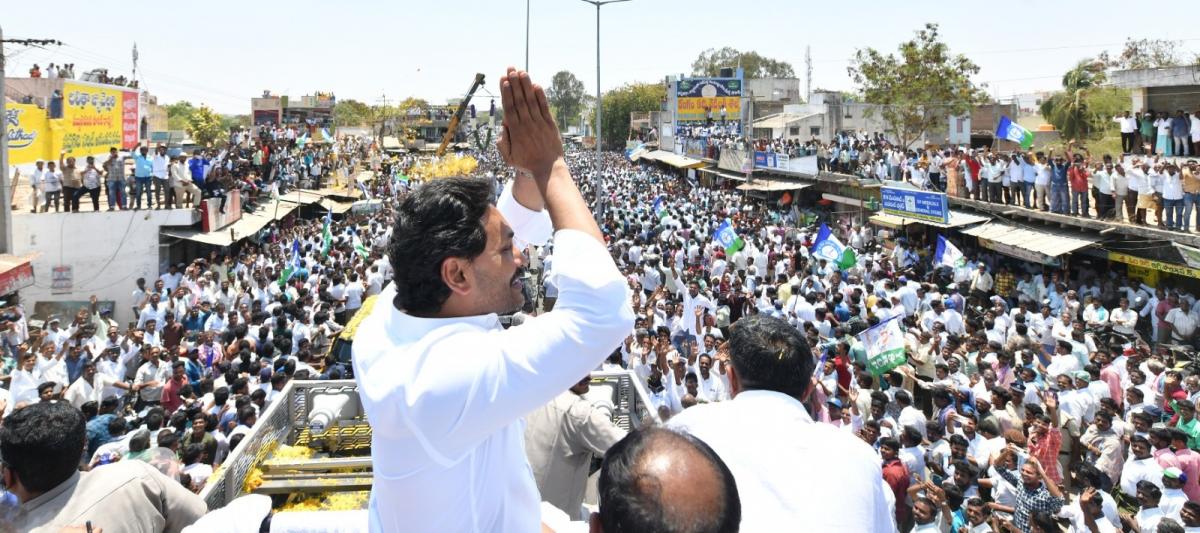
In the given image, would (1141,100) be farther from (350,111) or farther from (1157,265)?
(350,111)

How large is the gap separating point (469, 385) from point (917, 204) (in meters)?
17.2

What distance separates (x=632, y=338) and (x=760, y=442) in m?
7.66

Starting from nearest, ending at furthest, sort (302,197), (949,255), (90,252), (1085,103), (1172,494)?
1. (1172,494)
2. (949,255)
3. (90,252)
4. (302,197)
5. (1085,103)

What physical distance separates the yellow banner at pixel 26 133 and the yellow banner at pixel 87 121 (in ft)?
1.04

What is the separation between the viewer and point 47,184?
637 inches

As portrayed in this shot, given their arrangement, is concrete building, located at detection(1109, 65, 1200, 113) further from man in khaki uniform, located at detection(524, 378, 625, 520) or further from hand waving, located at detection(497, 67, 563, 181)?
hand waving, located at detection(497, 67, 563, 181)

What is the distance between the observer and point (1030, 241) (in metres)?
14.3

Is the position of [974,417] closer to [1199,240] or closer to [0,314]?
[1199,240]

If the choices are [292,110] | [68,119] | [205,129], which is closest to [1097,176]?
[68,119]

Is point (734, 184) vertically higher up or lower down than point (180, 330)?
higher up

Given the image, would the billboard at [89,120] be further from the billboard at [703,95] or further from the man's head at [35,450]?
the billboard at [703,95]

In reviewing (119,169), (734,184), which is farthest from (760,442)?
(734,184)

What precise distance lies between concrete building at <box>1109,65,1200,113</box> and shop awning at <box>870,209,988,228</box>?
573 centimetres

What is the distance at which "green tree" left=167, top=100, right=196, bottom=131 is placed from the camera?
8131 cm
